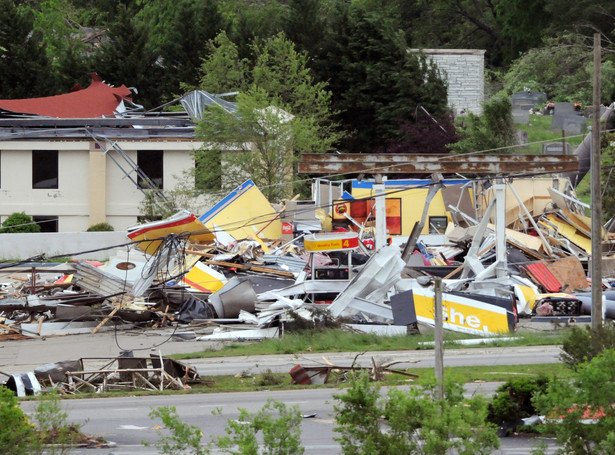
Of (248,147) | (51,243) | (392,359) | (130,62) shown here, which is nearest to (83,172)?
(51,243)

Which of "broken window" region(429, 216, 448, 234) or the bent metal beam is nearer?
the bent metal beam

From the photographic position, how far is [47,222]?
51.3 metres

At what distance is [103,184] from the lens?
165 ft

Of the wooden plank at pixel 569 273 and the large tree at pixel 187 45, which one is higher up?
the large tree at pixel 187 45

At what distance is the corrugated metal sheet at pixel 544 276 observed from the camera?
32156 mm

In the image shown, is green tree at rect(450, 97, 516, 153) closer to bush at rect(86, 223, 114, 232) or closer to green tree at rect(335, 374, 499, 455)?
bush at rect(86, 223, 114, 232)

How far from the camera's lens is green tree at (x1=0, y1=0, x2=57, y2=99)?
237ft

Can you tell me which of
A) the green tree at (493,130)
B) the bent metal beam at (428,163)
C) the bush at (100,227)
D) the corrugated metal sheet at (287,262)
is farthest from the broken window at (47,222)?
the bent metal beam at (428,163)

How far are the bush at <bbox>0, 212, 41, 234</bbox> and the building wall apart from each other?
1.42 meters

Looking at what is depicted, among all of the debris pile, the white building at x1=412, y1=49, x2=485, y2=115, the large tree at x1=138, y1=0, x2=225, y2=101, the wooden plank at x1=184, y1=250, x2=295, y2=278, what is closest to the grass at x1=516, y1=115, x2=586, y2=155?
the white building at x1=412, y1=49, x2=485, y2=115

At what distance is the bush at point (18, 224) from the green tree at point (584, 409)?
3929 cm

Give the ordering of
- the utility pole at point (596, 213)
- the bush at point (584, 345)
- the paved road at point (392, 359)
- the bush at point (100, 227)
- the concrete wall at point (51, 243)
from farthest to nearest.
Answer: the bush at point (100, 227), the concrete wall at point (51, 243), the paved road at point (392, 359), the utility pole at point (596, 213), the bush at point (584, 345)

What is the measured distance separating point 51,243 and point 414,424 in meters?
36.8

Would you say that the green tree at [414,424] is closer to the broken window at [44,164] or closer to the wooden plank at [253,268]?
the wooden plank at [253,268]
